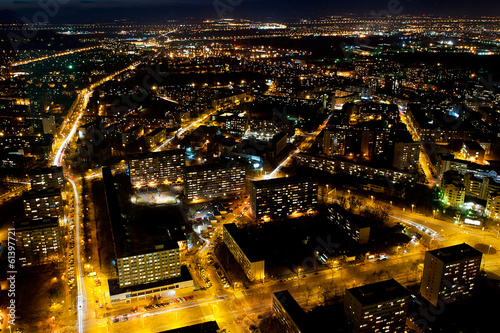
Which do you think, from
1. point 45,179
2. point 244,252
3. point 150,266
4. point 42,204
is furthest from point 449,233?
point 45,179

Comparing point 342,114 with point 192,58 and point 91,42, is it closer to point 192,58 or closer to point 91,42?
point 192,58

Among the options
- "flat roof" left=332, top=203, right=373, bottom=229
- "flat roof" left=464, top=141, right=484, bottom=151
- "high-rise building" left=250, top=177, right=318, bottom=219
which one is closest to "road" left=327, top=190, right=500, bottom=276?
"flat roof" left=332, top=203, right=373, bottom=229

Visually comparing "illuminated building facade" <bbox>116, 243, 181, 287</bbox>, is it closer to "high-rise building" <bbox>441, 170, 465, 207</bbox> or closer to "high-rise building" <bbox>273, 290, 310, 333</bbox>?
"high-rise building" <bbox>273, 290, 310, 333</bbox>

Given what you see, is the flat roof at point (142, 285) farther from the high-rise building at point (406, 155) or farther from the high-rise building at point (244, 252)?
the high-rise building at point (406, 155)

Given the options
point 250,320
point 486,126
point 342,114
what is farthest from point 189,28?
point 250,320

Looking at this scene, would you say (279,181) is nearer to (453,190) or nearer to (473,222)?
(453,190)

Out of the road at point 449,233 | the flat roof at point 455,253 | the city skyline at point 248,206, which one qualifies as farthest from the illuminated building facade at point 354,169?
the flat roof at point 455,253
